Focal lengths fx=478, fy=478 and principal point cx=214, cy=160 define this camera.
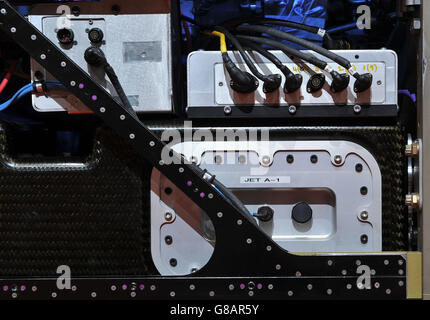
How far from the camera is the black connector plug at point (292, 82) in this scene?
2.80 feet

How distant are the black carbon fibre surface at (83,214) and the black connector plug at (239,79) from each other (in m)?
0.22

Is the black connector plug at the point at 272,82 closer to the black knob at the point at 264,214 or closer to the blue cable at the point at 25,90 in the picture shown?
the black knob at the point at 264,214

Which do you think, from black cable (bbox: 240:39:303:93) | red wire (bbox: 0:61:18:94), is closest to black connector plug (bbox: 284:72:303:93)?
black cable (bbox: 240:39:303:93)

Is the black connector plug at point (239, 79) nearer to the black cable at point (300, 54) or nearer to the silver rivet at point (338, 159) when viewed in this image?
the black cable at point (300, 54)

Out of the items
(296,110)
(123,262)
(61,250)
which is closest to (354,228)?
(296,110)

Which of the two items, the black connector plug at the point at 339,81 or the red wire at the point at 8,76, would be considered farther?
the red wire at the point at 8,76

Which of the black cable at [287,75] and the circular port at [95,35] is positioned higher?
the circular port at [95,35]

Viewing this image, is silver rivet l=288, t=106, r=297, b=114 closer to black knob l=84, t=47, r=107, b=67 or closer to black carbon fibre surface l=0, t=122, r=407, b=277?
black carbon fibre surface l=0, t=122, r=407, b=277

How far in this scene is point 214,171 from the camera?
901mm

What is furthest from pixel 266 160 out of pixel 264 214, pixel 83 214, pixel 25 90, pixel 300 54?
pixel 25 90

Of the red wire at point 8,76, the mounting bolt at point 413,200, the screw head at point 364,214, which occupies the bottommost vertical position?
the screw head at point 364,214

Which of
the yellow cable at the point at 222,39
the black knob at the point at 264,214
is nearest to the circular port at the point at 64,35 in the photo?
A: the yellow cable at the point at 222,39

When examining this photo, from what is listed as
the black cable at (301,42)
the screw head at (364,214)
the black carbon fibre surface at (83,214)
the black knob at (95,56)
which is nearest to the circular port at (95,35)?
the black knob at (95,56)

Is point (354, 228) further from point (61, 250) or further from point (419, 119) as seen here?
point (61, 250)
